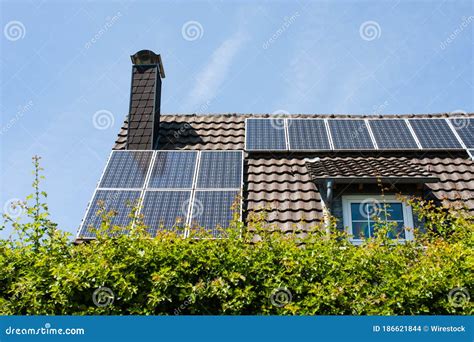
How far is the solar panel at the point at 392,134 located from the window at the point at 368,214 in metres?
2.51

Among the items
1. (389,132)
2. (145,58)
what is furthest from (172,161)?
(389,132)

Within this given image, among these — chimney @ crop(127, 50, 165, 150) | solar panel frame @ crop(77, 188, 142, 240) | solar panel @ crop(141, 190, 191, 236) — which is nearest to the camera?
solar panel frame @ crop(77, 188, 142, 240)

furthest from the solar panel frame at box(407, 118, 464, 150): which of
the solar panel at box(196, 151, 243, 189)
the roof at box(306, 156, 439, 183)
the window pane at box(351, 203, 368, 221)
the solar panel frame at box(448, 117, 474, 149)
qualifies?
the solar panel at box(196, 151, 243, 189)

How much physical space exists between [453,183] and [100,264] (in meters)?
8.68

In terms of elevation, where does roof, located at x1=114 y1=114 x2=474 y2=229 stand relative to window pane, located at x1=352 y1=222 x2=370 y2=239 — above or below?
above

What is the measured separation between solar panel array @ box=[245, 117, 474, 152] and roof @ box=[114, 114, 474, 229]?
23cm

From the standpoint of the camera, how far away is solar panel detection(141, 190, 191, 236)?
9.95 m

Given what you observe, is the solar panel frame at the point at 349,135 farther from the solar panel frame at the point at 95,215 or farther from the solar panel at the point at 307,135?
the solar panel frame at the point at 95,215

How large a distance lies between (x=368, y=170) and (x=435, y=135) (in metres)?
3.54

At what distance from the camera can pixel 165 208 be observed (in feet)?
34.1

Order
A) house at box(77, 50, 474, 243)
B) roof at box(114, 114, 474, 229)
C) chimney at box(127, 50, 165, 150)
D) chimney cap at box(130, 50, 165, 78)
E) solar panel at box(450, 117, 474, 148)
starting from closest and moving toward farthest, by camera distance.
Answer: house at box(77, 50, 474, 243), roof at box(114, 114, 474, 229), solar panel at box(450, 117, 474, 148), chimney at box(127, 50, 165, 150), chimney cap at box(130, 50, 165, 78)

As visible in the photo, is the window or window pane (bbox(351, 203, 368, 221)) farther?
window pane (bbox(351, 203, 368, 221))

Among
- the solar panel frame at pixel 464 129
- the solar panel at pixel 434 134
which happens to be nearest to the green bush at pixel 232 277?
the solar panel at pixel 434 134

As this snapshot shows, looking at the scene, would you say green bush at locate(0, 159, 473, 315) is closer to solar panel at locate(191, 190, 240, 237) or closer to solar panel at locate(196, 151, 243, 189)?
solar panel at locate(191, 190, 240, 237)
